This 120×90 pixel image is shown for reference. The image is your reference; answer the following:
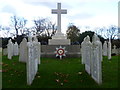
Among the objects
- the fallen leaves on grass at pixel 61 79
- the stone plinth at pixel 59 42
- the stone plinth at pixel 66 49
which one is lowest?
the fallen leaves on grass at pixel 61 79

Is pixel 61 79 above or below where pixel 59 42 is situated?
below

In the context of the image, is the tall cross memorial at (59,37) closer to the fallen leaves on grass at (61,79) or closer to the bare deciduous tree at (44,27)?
the fallen leaves on grass at (61,79)

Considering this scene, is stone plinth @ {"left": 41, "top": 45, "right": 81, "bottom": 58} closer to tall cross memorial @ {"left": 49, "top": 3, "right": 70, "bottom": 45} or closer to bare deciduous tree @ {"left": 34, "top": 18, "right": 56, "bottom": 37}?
tall cross memorial @ {"left": 49, "top": 3, "right": 70, "bottom": 45}

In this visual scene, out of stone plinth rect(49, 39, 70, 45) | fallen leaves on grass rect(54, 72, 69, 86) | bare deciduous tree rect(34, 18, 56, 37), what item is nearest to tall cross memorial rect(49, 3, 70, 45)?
stone plinth rect(49, 39, 70, 45)

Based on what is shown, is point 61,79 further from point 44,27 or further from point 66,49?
point 44,27

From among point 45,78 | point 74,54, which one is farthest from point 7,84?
point 74,54

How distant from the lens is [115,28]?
1964 inches

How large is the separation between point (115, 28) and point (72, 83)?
4606 centimetres

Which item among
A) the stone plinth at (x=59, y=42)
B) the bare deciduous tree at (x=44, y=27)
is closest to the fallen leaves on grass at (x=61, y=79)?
the stone plinth at (x=59, y=42)

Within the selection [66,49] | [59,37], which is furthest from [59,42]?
[66,49]

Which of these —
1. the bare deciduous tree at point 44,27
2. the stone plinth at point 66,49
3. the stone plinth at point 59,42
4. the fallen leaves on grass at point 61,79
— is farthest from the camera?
the bare deciduous tree at point 44,27

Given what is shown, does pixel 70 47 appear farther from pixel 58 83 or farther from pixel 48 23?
pixel 48 23

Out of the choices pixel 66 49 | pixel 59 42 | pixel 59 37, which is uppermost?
pixel 59 37

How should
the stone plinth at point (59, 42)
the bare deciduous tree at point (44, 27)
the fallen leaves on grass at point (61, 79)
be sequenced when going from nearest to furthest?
the fallen leaves on grass at point (61, 79) < the stone plinth at point (59, 42) < the bare deciduous tree at point (44, 27)
